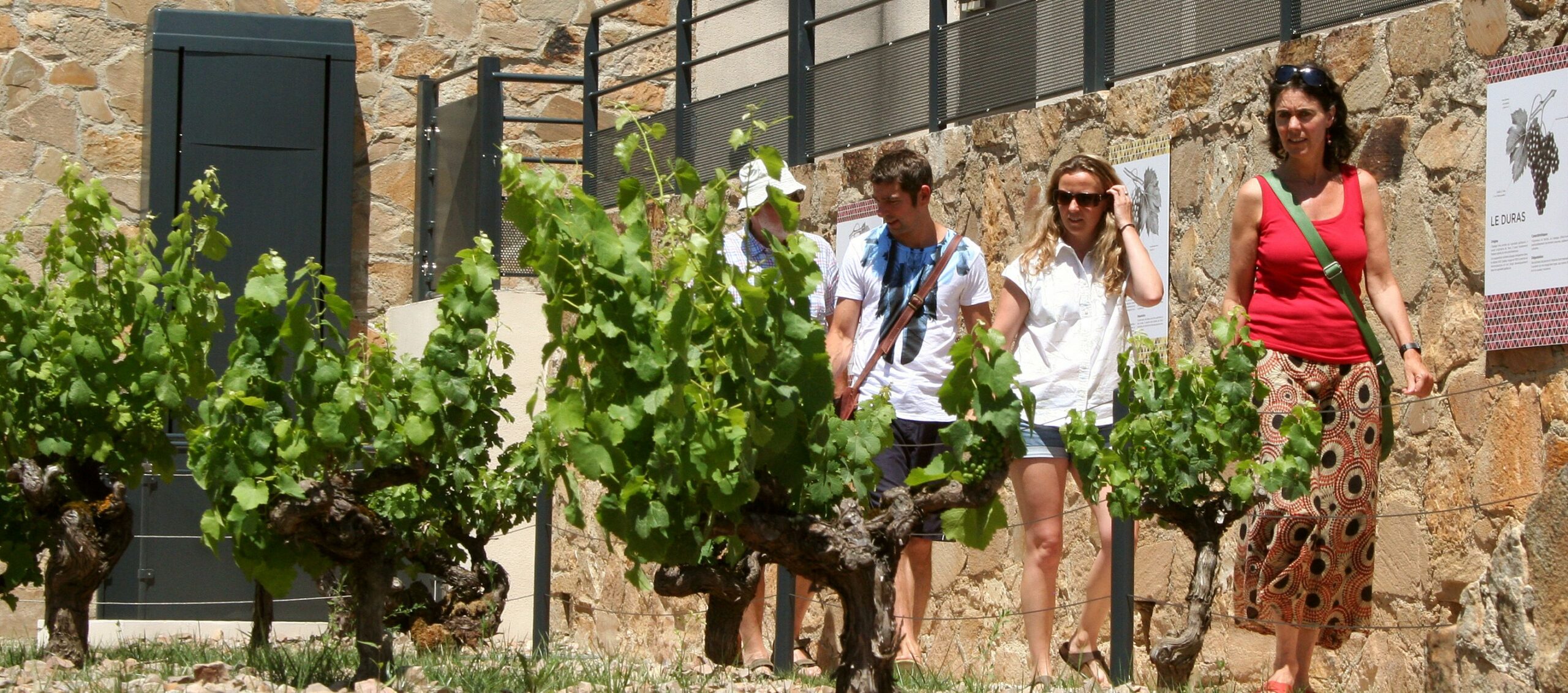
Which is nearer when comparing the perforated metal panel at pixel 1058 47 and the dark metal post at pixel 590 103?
the perforated metal panel at pixel 1058 47

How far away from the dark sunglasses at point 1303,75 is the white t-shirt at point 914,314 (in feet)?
4.10

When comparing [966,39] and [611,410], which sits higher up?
[966,39]

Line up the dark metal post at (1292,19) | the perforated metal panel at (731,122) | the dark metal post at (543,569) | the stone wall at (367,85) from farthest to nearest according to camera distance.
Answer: the stone wall at (367,85) < the perforated metal panel at (731,122) < the dark metal post at (543,569) < the dark metal post at (1292,19)

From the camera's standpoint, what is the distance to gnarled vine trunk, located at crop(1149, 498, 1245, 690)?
453cm

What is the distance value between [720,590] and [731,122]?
5.42m

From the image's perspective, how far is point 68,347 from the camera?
5605mm

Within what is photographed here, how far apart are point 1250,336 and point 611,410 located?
1.98 meters

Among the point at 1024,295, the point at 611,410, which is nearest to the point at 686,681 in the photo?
the point at 611,410

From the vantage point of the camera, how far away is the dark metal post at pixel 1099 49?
6891 mm

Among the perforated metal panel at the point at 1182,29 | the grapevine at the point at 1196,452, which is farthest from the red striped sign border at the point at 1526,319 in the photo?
the perforated metal panel at the point at 1182,29

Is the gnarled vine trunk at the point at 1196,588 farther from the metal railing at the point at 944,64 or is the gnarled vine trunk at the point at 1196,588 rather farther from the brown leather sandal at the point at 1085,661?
the metal railing at the point at 944,64

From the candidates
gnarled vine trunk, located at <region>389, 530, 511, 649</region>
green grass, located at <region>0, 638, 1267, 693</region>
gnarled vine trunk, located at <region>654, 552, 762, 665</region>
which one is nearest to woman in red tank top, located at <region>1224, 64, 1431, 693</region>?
green grass, located at <region>0, 638, 1267, 693</region>

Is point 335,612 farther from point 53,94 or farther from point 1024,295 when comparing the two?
point 53,94

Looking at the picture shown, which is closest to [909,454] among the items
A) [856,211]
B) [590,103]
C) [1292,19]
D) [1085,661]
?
[1085,661]
